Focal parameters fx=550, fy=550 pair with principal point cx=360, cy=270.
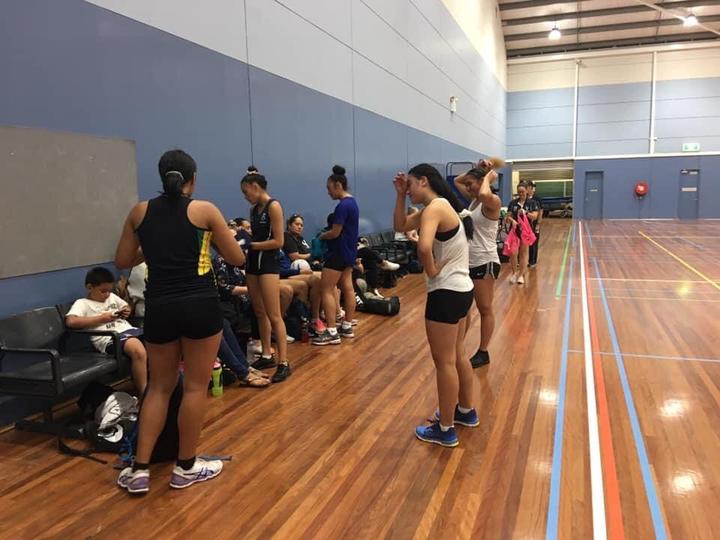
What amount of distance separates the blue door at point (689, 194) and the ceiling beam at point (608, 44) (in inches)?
198

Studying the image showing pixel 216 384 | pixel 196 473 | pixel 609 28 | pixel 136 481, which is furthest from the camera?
pixel 609 28

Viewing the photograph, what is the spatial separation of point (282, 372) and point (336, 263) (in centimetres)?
125

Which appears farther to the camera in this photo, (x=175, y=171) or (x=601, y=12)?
(x=601, y=12)

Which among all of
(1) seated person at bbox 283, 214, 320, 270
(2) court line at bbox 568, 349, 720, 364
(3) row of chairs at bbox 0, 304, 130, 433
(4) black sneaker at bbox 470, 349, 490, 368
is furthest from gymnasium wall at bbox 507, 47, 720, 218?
(3) row of chairs at bbox 0, 304, 130, 433

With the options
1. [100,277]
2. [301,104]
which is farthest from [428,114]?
[100,277]

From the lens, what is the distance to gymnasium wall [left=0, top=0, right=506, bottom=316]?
3674mm

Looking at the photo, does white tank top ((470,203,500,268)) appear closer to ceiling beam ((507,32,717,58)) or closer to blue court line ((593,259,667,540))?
blue court line ((593,259,667,540))

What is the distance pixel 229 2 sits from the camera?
5.50 m

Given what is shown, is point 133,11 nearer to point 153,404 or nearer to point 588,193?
point 153,404

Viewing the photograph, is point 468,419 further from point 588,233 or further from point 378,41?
point 588,233

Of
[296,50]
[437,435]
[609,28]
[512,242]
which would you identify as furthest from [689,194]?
[437,435]

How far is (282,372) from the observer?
426 centimetres

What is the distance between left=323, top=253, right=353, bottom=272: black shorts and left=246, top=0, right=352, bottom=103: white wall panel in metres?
2.44

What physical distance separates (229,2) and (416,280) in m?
5.17
